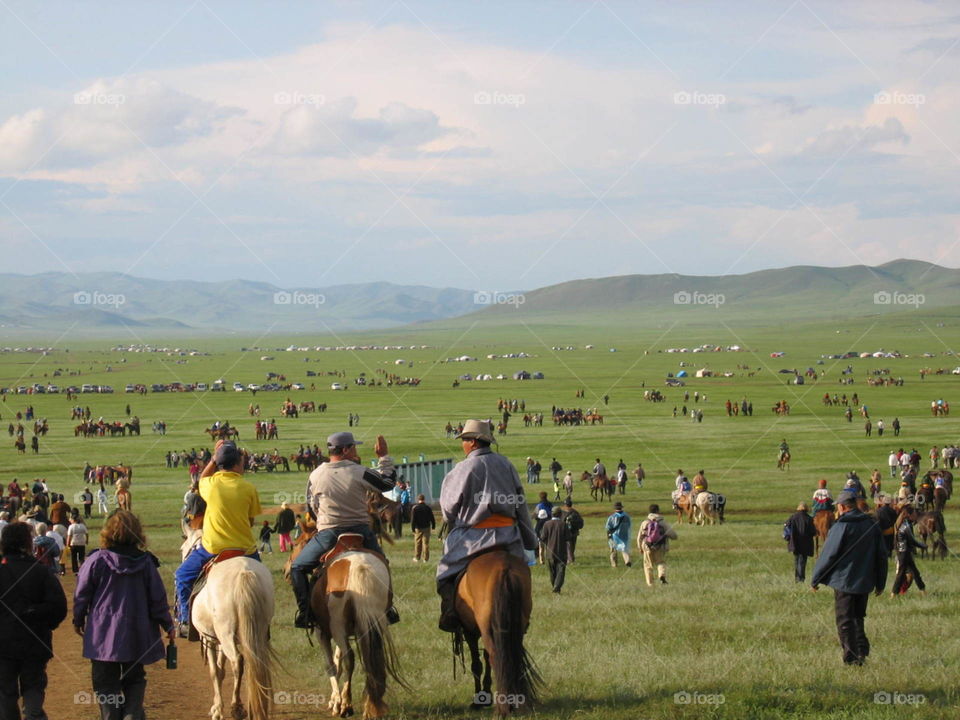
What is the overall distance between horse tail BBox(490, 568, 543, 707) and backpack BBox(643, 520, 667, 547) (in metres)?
11.4

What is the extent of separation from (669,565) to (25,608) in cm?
1730

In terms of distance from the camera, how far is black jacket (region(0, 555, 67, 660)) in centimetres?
905

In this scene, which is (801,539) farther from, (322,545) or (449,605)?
(322,545)

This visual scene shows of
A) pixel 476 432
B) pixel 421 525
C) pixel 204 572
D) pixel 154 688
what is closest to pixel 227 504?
pixel 204 572

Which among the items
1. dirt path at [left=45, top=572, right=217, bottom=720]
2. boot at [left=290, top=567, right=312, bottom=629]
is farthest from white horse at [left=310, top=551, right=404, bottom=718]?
dirt path at [left=45, top=572, right=217, bottom=720]

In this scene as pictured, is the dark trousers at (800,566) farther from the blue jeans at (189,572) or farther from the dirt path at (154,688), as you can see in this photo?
the blue jeans at (189,572)

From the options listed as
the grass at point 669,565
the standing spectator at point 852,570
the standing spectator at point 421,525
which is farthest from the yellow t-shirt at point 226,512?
the standing spectator at point 421,525

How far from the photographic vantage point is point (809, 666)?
1162cm

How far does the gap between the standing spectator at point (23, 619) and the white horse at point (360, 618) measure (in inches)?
92.2

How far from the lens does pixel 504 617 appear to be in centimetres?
963

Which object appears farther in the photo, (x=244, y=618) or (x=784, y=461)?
(x=784, y=461)

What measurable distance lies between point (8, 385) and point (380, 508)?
14075 centimetres

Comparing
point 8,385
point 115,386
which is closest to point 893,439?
point 115,386

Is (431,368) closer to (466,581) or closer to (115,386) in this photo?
(115,386)
